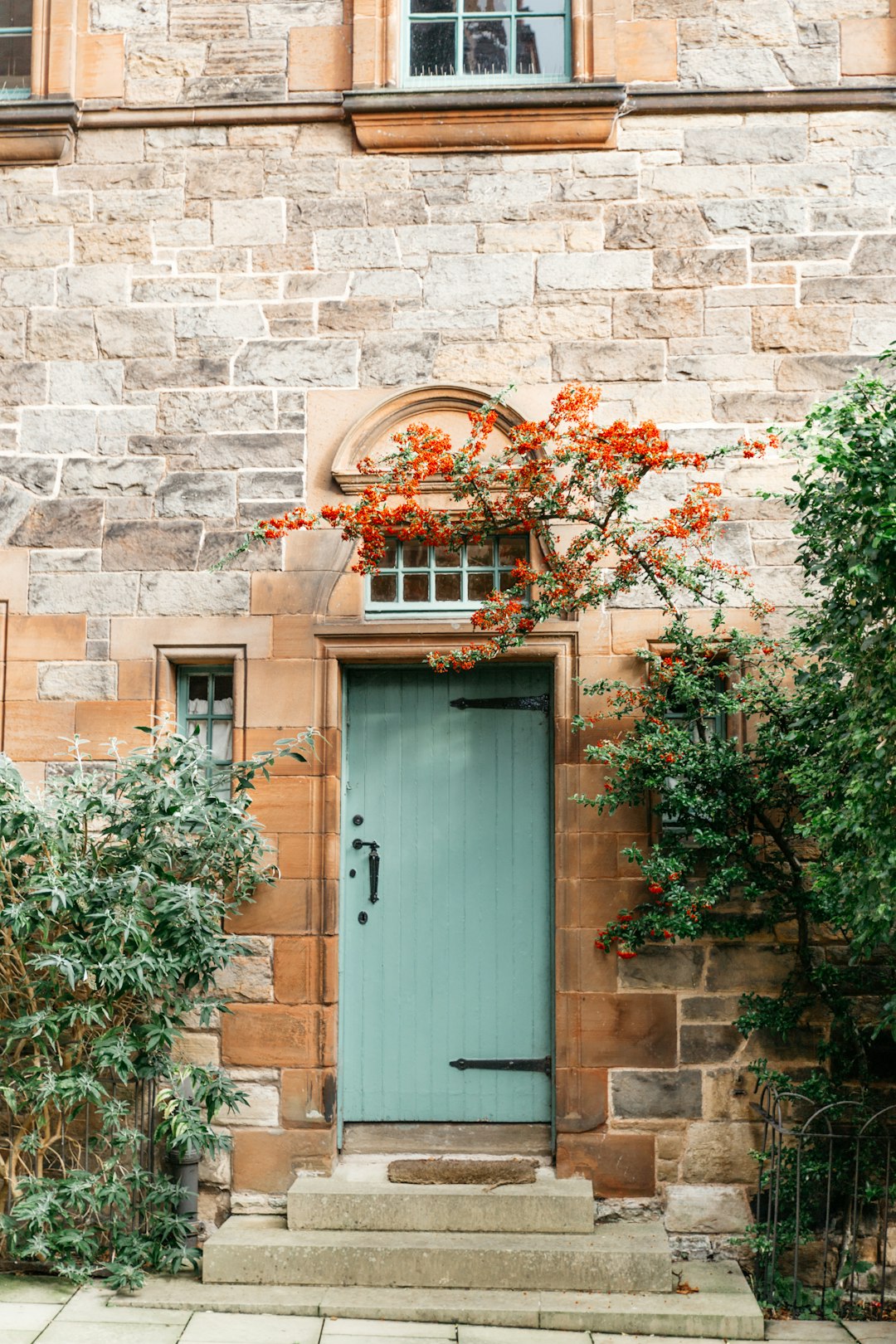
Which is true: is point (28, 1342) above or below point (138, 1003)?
below

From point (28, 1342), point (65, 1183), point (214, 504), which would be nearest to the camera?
point (28, 1342)

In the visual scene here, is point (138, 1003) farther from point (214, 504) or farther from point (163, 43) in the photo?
point (163, 43)

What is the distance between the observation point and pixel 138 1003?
5531 millimetres

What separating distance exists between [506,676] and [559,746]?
0.47 meters

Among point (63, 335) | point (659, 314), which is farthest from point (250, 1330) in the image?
point (659, 314)

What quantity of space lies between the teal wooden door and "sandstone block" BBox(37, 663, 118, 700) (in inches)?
44.7

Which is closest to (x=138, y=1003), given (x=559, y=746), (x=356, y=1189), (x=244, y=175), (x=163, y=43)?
(x=356, y=1189)

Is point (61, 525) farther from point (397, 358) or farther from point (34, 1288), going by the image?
point (34, 1288)

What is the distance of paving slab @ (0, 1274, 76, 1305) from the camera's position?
197 inches

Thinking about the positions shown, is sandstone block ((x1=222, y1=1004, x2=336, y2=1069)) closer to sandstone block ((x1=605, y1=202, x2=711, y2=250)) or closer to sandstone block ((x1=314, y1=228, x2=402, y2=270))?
sandstone block ((x1=314, y1=228, x2=402, y2=270))

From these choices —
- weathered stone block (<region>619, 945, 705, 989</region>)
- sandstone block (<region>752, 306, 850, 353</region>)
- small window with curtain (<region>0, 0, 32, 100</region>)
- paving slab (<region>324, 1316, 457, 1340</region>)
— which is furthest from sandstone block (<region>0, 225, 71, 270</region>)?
paving slab (<region>324, 1316, 457, 1340</region>)

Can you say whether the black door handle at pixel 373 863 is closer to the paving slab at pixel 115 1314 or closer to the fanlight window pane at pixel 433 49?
the paving slab at pixel 115 1314

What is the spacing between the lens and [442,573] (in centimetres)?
613

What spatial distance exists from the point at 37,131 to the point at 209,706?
2977 mm
